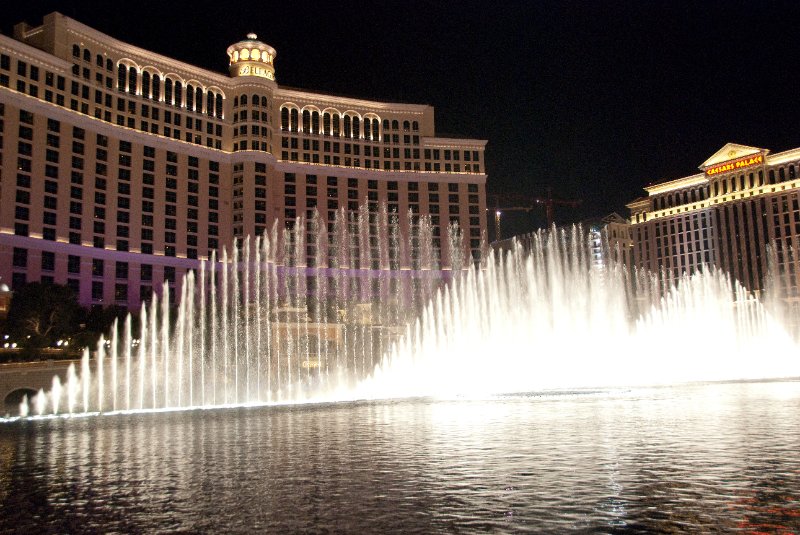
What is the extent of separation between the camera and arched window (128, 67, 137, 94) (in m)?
89.8

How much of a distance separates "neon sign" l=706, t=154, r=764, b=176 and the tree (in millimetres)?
98826

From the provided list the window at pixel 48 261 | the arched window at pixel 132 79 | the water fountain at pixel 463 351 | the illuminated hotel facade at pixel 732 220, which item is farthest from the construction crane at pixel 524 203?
the window at pixel 48 261

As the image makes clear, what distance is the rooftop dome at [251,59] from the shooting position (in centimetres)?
9981

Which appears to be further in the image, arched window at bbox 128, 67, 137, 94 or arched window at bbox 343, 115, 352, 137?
arched window at bbox 343, 115, 352, 137

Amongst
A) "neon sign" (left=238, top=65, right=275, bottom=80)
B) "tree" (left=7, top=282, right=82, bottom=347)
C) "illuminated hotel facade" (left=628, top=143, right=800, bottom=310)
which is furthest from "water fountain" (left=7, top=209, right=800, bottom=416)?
"neon sign" (left=238, top=65, right=275, bottom=80)

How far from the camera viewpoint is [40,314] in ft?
204

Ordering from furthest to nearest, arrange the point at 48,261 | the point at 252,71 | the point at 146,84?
the point at 252,71
the point at 146,84
the point at 48,261

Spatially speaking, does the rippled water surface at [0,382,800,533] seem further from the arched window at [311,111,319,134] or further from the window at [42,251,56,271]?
the arched window at [311,111,319,134]

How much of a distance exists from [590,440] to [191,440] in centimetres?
1132

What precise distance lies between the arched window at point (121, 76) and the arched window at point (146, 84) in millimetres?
2487

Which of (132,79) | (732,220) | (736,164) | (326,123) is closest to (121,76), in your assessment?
(132,79)

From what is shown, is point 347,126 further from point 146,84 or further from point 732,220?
point 732,220

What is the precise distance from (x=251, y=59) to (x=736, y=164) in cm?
7704

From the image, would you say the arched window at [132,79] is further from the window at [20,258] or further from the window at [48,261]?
the window at [20,258]
